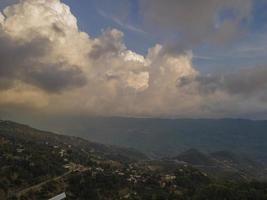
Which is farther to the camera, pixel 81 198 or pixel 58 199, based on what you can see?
pixel 81 198

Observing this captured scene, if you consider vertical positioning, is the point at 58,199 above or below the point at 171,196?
above

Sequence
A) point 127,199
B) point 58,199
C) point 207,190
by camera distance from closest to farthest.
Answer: point 58,199 < point 127,199 < point 207,190

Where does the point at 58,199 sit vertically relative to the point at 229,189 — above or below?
above

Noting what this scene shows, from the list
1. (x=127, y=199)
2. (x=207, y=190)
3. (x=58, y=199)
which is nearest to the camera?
(x=58, y=199)

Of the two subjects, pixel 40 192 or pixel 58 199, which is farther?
pixel 40 192

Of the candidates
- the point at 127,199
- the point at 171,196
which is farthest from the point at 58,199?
the point at 171,196

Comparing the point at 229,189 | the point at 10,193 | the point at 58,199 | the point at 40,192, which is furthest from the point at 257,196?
the point at 58,199

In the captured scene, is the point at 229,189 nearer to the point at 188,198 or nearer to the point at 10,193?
the point at 188,198

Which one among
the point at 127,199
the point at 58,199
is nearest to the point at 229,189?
the point at 127,199

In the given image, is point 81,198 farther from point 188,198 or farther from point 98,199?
point 188,198
